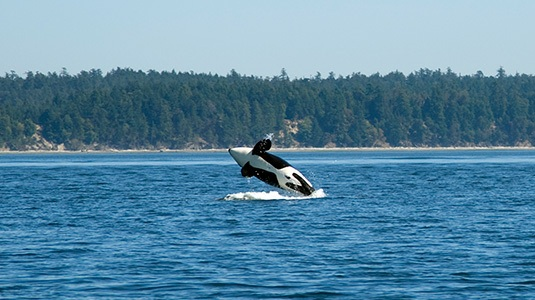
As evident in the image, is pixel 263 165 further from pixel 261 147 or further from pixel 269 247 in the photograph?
pixel 269 247

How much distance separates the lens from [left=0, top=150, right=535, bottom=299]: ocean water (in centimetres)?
2689

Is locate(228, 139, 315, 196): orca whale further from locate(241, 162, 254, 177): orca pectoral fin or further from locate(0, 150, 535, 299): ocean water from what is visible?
locate(0, 150, 535, 299): ocean water

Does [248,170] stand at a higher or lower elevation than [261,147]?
lower

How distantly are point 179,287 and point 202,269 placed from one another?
8.73ft

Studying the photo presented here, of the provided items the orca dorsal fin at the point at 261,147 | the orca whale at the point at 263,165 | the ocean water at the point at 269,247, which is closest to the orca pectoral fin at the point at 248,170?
the orca whale at the point at 263,165

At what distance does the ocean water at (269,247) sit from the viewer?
88.2 feet

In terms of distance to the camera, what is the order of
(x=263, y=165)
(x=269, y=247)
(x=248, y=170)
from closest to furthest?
(x=269, y=247) < (x=248, y=170) < (x=263, y=165)

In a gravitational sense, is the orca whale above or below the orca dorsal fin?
below

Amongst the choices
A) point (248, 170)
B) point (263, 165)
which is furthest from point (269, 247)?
point (263, 165)

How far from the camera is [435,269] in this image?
96.4 ft

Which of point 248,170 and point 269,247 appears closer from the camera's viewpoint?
point 269,247

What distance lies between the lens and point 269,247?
34125mm

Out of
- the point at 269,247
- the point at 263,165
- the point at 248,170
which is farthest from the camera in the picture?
the point at 263,165

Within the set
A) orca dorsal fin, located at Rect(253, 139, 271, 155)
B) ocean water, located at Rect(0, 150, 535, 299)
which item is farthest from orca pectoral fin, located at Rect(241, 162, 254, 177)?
ocean water, located at Rect(0, 150, 535, 299)
